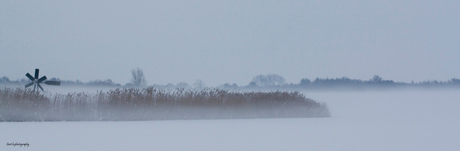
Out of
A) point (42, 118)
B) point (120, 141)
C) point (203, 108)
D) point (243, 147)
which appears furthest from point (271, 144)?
point (42, 118)

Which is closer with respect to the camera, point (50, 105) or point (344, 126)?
point (344, 126)

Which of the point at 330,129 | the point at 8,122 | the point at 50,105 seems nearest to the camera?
the point at 330,129

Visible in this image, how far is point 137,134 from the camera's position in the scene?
9.78m

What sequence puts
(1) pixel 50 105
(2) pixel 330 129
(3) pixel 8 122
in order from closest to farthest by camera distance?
(2) pixel 330 129 → (3) pixel 8 122 → (1) pixel 50 105

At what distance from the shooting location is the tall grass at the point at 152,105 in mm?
13378

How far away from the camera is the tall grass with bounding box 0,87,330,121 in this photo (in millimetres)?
13378

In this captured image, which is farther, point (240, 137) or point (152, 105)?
point (152, 105)

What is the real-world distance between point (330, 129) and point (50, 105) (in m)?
7.74

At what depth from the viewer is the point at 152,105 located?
14258 millimetres

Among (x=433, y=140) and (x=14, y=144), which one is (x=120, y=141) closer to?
(x=14, y=144)

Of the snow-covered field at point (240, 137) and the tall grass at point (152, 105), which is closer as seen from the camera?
the snow-covered field at point (240, 137)

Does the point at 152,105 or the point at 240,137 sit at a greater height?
the point at 152,105

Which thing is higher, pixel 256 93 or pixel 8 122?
pixel 256 93

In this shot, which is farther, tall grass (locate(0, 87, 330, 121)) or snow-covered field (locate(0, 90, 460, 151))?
tall grass (locate(0, 87, 330, 121))
